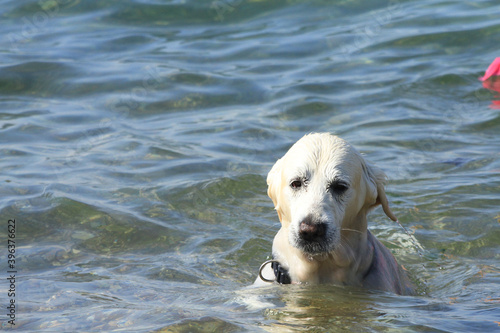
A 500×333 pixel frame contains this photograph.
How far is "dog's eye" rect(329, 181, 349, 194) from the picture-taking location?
17.4 ft

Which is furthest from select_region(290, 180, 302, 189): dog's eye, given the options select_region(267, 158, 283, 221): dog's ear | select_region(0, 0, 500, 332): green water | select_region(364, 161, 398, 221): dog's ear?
select_region(0, 0, 500, 332): green water

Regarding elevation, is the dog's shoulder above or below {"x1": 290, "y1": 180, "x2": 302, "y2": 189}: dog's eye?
below

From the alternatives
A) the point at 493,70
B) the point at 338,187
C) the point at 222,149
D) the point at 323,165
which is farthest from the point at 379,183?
the point at 493,70

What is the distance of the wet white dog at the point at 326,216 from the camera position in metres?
5.16

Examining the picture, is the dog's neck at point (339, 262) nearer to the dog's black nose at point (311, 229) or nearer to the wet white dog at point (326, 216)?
the wet white dog at point (326, 216)

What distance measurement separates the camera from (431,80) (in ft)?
42.3

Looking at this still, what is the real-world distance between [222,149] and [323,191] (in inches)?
196

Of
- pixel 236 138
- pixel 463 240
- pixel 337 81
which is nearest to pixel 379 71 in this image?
pixel 337 81

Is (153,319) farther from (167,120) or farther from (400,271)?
(167,120)

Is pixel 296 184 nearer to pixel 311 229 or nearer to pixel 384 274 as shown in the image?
pixel 311 229

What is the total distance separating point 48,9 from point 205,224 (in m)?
12.1

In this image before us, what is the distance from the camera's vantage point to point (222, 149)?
398 inches

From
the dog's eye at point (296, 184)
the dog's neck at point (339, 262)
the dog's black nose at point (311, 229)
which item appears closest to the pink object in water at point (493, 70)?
the dog's neck at point (339, 262)

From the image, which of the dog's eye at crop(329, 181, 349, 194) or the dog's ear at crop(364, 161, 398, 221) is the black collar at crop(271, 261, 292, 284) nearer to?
the dog's eye at crop(329, 181, 349, 194)
